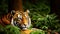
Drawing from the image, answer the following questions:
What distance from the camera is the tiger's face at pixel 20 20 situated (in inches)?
342

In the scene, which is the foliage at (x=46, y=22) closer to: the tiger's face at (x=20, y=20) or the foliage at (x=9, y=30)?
the tiger's face at (x=20, y=20)

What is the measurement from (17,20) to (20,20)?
12 cm

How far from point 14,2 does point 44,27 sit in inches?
66.7

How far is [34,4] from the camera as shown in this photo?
11953 millimetres

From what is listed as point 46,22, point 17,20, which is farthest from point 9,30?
point 46,22

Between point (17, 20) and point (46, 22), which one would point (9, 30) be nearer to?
point (17, 20)

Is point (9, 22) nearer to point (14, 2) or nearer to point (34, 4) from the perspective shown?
point (14, 2)

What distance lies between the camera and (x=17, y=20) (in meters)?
8.77

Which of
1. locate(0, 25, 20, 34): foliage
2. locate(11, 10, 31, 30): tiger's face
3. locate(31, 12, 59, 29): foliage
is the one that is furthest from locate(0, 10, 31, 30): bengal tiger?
locate(0, 25, 20, 34): foliage

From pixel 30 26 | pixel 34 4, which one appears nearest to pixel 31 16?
pixel 30 26

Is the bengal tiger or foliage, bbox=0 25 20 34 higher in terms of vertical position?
the bengal tiger

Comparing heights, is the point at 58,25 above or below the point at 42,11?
below

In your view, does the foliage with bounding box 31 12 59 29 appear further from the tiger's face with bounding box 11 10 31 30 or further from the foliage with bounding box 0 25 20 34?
the foliage with bounding box 0 25 20 34

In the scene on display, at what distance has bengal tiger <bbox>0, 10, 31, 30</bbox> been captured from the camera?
8.70m
